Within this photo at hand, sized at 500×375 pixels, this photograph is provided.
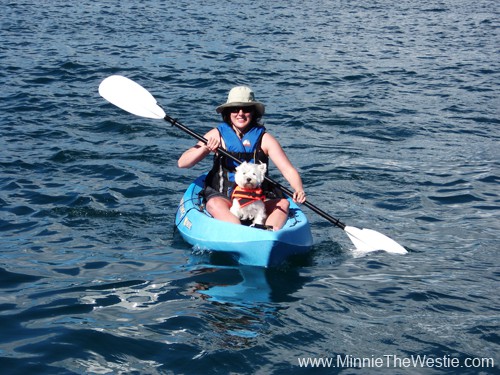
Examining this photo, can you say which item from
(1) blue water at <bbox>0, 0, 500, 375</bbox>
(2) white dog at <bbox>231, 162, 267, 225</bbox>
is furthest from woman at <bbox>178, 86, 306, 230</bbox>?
→ (1) blue water at <bbox>0, 0, 500, 375</bbox>

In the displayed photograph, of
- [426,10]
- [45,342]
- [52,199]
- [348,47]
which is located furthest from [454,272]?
[426,10]

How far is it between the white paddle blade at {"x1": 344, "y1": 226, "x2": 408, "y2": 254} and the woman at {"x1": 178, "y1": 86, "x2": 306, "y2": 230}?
74cm

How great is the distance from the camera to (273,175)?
30.3ft

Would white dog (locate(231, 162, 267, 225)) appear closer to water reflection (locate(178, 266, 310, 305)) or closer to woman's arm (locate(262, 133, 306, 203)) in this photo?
woman's arm (locate(262, 133, 306, 203))

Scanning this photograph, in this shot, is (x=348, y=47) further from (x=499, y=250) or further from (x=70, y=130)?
(x=499, y=250)

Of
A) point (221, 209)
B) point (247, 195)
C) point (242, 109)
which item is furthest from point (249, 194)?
point (242, 109)

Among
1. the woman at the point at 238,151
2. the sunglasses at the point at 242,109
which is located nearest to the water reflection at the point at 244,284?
the woman at the point at 238,151

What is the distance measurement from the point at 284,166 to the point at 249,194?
0.45 metres

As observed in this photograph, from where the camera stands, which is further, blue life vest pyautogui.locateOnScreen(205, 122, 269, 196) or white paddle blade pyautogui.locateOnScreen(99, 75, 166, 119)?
white paddle blade pyautogui.locateOnScreen(99, 75, 166, 119)

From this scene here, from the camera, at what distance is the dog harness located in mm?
6438

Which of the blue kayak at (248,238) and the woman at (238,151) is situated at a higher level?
the woman at (238,151)

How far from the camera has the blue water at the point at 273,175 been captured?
4.86 metres

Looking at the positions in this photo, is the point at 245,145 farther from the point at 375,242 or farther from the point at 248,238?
the point at 375,242

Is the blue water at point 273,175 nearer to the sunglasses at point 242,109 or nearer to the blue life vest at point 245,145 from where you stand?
the blue life vest at point 245,145
